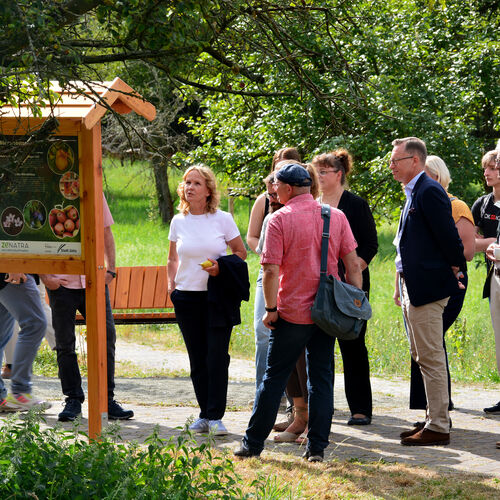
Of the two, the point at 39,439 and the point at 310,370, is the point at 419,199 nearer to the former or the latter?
the point at 310,370

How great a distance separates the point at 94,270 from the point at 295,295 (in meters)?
1.40

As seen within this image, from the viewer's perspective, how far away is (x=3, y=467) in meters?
4.09

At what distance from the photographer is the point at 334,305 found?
5.32 meters

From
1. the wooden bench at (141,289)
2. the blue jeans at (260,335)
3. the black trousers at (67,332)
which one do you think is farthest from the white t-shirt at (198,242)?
the wooden bench at (141,289)

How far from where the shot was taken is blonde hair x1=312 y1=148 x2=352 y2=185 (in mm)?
6516

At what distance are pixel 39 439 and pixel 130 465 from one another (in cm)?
52

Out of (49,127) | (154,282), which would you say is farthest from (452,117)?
(49,127)

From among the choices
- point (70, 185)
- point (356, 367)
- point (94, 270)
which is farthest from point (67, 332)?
point (356, 367)

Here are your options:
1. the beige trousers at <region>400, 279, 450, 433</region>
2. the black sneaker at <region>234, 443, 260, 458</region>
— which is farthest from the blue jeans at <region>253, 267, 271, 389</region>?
the beige trousers at <region>400, 279, 450, 433</region>

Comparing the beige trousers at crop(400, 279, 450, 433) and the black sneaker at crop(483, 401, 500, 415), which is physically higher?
the beige trousers at crop(400, 279, 450, 433)

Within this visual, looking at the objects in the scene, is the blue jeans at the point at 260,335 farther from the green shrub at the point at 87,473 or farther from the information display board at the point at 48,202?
the green shrub at the point at 87,473

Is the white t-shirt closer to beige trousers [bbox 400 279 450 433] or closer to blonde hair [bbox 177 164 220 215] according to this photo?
blonde hair [bbox 177 164 220 215]

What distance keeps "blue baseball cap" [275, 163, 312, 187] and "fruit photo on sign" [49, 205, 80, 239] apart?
4.73 feet

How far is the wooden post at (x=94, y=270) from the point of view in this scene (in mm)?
5754
